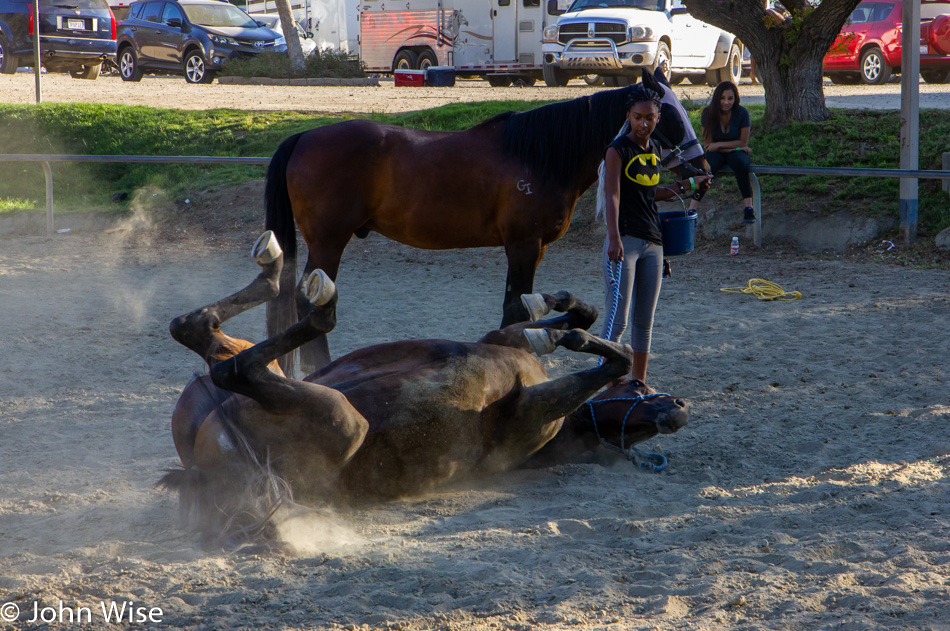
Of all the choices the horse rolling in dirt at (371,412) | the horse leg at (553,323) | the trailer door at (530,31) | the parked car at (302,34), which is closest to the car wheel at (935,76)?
the trailer door at (530,31)

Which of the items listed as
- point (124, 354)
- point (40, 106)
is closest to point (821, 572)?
point (124, 354)

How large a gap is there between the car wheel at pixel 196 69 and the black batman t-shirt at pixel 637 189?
759 inches

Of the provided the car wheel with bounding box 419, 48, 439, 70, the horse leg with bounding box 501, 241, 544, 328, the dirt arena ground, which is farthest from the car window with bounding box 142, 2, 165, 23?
the horse leg with bounding box 501, 241, 544, 328

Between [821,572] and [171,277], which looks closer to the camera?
[821,572]

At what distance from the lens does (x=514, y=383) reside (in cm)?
366

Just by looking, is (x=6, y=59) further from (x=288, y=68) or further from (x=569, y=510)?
(x=569, y=510)

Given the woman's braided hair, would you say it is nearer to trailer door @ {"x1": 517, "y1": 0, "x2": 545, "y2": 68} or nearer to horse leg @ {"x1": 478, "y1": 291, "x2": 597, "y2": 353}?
horse leg @ {"x1": 478, "y1": 291, "x2": 597, "y2": 353}

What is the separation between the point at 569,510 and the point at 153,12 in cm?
2220

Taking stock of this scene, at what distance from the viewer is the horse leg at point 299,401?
3.01 meters

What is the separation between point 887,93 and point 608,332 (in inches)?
550

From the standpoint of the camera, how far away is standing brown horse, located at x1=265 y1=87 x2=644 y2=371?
5.56 meters

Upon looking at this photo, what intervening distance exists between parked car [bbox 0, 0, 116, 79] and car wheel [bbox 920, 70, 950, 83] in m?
18.0

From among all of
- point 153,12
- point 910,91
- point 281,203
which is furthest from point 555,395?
point 153,12

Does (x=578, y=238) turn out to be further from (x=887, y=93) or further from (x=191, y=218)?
(x=887, y=93)
